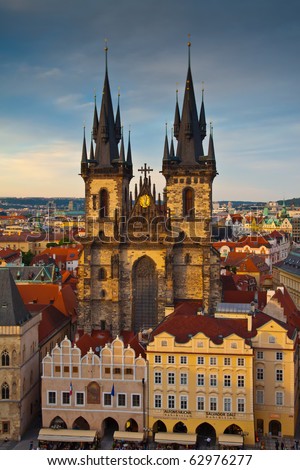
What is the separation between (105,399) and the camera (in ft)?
188

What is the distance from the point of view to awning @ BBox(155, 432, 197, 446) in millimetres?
54250

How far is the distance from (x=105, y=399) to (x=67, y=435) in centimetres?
493

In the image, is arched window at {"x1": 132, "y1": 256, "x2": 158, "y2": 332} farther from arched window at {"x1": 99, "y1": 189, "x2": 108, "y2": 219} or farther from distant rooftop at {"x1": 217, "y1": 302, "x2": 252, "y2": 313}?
distant rooftop at {"x1": 217, "y1": 302, "x2": 252, "y2": 313}

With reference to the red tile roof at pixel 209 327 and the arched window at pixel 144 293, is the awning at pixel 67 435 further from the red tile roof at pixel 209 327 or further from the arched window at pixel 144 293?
the arched window at pixel 144 293

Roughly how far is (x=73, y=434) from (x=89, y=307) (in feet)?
70.7

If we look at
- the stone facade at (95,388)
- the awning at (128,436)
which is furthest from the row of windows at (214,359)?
the awning at (128,436)

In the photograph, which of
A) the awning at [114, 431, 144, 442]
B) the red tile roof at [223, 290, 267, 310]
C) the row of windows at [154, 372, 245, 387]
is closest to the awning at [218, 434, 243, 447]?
the row of windows at [154, 372, 245, 387]

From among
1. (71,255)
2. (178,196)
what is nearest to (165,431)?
(178,196)

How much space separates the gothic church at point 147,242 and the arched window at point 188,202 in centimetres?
10

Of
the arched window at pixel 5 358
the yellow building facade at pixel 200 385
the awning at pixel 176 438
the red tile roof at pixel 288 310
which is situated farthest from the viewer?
the red tile roof at pixel 288 310

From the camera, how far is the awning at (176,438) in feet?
178

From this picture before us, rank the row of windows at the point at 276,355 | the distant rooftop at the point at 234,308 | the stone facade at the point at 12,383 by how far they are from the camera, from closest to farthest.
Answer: the row of windows at the point at 276,355
the stone facade at the point at 12,383
the distant rooftop at the point at 234,308

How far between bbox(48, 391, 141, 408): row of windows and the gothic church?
16621mm

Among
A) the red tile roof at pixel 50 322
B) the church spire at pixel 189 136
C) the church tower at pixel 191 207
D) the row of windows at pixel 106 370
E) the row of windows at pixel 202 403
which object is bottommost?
the row of windows at pixel 202 403
